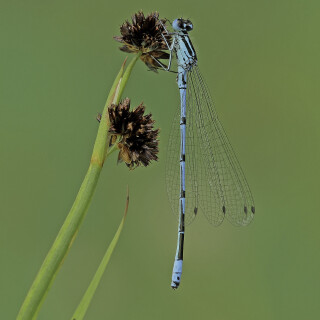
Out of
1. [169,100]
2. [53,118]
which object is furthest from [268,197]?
[53,118]

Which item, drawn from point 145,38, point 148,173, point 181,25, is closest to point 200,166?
point 148,173

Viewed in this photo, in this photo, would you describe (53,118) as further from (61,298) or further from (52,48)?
(61,298)

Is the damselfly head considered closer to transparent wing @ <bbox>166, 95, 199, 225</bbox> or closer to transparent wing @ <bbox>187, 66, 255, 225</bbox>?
transparent wing @ <bbox>187, 66, 255, 225</bbox>

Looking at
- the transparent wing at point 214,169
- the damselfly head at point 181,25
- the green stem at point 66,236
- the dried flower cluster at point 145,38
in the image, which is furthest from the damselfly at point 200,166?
the green stem at point 66,236

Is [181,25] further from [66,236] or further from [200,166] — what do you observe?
[66,236]

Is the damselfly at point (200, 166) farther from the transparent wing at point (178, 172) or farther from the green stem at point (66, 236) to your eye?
the green stem at point (66, 236)

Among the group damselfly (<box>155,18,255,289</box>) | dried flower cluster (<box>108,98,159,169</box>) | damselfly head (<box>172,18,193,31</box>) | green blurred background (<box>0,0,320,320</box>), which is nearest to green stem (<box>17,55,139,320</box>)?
dried flower cluster (<box>108,98,159,169</box>)
